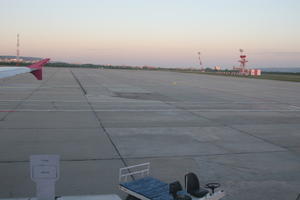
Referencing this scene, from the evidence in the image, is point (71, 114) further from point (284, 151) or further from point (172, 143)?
point (284, 151)

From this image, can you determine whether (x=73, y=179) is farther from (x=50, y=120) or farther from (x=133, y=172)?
(x=50, y=120)

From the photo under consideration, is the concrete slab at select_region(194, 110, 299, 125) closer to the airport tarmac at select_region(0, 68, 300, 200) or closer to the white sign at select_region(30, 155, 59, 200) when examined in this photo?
the airport tarmac at select_region(0, 68, 300, 200)

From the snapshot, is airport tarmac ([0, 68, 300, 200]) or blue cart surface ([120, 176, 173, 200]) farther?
airport tarmac ([0, 68, 300, 200])

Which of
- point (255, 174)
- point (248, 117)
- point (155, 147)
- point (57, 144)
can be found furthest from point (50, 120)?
point (248, 117)

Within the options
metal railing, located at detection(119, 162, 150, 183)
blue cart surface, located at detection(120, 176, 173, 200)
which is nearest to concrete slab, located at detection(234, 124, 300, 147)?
metal railing, located at detection(119, 162, 150, 183)

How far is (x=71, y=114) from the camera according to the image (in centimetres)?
1730

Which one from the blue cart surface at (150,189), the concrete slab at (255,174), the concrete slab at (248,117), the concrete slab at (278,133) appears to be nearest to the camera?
the blue cart surface at (150,189)

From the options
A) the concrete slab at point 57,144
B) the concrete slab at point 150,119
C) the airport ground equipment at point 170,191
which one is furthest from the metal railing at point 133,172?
the concrete slab at point 150,119

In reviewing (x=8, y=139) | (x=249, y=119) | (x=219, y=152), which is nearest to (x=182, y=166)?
(x=219, y=152)

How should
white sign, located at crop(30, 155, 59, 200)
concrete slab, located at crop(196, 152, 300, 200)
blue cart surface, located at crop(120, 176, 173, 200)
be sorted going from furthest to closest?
concrete slab, located at crop(196, 152, 300, 200) < blue cart surface, located at crop(120, 176, 173, 200) < white sign, located at crop(30, 155, 59, 200)

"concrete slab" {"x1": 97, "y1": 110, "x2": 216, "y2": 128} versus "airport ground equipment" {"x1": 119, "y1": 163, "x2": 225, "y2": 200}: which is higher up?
"airport ground equipment" {"x1": 119, "y1": 163, "x2": 225, "y2": 200}

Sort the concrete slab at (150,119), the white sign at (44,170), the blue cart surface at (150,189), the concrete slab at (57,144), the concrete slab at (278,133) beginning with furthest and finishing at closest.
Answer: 1. the concrete slab at (150,119)
2. the concrete slab at (278,133)
3. the concrete slab at (57,144)
4. the blue cart surface at (150,189)
5. the white sign at (44,170)

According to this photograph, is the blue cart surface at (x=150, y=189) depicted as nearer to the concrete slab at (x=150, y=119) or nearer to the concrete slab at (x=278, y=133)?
the concrete slab at (x=278, y=133)

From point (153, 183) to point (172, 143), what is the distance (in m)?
5.26
